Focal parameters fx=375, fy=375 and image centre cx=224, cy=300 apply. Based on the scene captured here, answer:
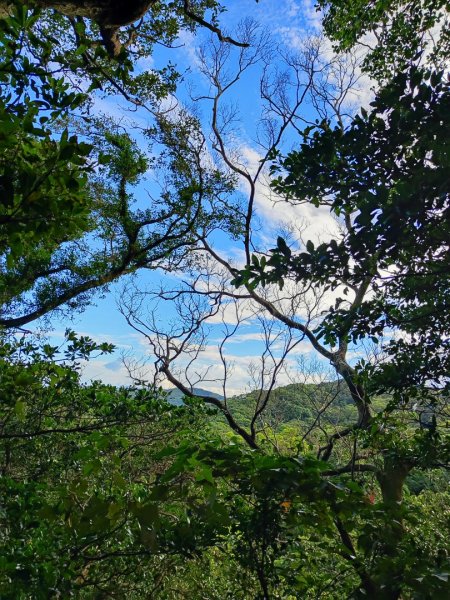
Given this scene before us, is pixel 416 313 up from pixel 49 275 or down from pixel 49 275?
down

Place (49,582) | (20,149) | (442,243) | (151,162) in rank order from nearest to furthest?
(20,149) < (49,582) < (442,243) < (151,162)

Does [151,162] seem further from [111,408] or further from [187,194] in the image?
[111,408]

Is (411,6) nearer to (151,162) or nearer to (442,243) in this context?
(442,243)

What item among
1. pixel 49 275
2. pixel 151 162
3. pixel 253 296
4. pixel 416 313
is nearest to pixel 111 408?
pixel 416 313

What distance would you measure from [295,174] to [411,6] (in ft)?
13.6

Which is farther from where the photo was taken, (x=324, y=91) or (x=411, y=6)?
(x=324, y=91)

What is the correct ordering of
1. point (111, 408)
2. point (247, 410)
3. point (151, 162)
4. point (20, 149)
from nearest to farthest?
point (20, 149), point (111, 408), point (151, 162), point (247, 410)

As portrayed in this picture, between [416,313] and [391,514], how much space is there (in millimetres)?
2044

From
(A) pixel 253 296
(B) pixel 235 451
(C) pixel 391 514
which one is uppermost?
(A) pixel 253 296

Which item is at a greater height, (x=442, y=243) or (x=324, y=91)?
(x=324, y=91)

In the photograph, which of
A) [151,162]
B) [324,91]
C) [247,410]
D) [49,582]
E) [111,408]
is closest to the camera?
[49,582]

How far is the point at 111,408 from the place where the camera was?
300cm

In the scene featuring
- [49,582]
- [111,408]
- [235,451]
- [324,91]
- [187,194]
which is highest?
[324,91]

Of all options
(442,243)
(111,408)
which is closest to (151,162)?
(111,408)
